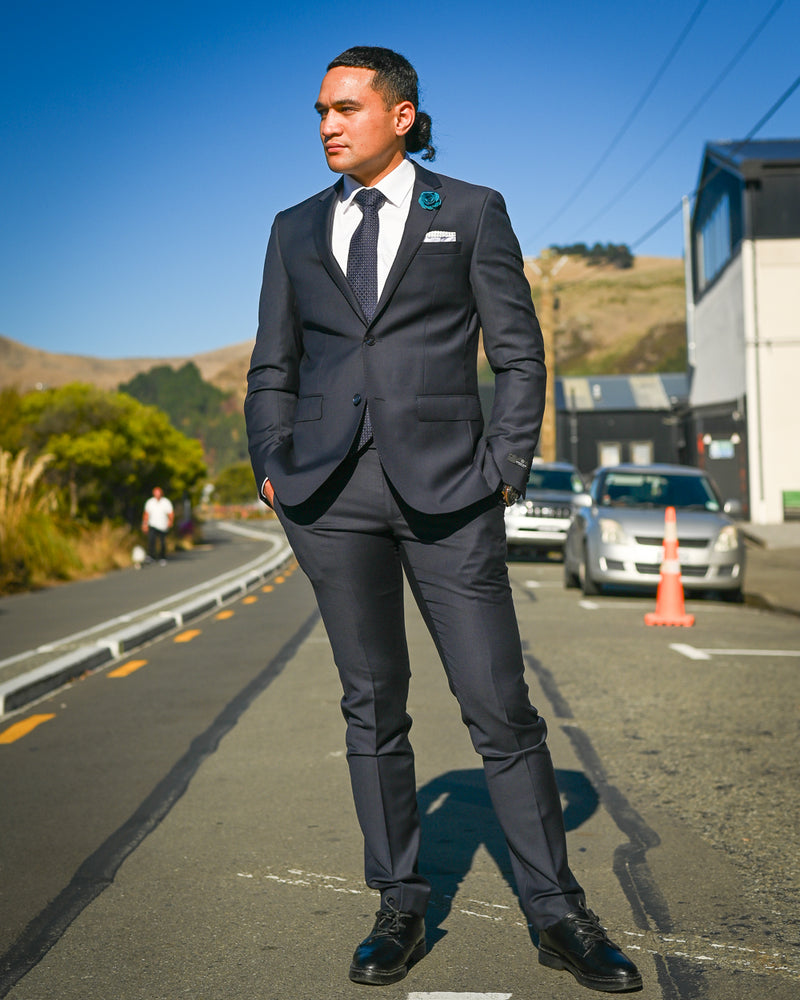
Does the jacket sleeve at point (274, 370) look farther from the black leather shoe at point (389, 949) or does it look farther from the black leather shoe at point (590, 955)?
the black leather shoe at point (590, 955)

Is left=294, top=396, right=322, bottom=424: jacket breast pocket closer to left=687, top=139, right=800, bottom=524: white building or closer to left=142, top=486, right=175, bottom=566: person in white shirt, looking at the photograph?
left=142, top=486, right=175, bottom=566: person in white shirt

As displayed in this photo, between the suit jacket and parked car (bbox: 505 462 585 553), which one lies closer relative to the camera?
the suit jacket

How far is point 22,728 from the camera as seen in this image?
22.2 feet

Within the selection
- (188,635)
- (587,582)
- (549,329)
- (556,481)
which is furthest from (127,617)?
(549,329)

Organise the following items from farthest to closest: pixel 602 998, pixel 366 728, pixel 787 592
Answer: pixel 787 592 → pixel 366 728 → pixel 602 998

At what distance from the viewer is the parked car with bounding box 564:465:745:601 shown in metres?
Result: 13.4

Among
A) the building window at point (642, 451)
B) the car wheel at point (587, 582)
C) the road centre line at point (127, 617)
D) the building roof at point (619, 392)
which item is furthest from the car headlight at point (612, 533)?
the building window at point (642, 451)

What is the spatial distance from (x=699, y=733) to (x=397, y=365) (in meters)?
3.92

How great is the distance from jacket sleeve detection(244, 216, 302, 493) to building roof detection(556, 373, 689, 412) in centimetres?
4892

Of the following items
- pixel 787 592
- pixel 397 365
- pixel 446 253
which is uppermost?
pixel 446 253

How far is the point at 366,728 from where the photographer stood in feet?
10.3

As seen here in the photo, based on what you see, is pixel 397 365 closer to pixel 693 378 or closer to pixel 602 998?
pixel 602 998

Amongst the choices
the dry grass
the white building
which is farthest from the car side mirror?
the white building

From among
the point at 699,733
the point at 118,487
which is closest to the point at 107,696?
the point at 699,733
